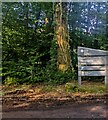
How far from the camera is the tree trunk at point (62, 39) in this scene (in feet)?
26.7

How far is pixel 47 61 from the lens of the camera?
913 centimetres

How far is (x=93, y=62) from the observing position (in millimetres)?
7309

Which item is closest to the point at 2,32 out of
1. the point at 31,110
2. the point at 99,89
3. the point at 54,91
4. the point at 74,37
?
the point at 74,37

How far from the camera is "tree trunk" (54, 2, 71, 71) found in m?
8.13

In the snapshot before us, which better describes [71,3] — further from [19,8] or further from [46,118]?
[46,118]

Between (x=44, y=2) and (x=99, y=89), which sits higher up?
(x=44, y=2)

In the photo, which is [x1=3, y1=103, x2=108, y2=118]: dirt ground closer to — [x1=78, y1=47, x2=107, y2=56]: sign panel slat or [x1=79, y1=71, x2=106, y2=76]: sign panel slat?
[x1=79, y1=71, x2=106, y2=76]: sign panel slat

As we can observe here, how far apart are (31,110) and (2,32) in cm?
499

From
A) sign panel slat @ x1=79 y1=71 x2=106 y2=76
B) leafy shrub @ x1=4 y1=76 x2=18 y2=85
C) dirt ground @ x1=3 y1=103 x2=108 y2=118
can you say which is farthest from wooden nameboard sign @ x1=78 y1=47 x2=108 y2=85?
dirt ground @ x1=3 y1=103 x2=108 y2=118

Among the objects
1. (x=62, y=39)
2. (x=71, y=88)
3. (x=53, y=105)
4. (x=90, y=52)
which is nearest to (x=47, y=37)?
(x=62, y=39)

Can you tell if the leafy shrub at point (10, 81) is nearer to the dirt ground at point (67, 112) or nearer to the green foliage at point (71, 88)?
the green foliage at point (71, 88)

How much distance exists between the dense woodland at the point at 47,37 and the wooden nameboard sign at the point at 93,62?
667 mm

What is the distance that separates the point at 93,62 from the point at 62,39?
4.82ft

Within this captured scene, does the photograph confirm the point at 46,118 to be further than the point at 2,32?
No
